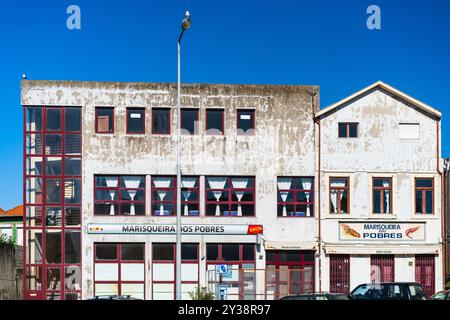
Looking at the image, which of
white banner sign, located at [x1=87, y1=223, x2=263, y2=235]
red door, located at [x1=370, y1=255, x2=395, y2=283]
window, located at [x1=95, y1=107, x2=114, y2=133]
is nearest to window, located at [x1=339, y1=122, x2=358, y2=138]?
red door, located at [x1=370, y1=255, x2=395, y2=283]

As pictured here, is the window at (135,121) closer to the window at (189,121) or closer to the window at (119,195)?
the window at (189,121)

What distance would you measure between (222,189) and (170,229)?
145 inches

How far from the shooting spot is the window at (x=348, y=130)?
129 ft

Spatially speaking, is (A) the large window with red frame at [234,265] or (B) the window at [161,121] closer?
(A) the large window with red frame at [234,265]

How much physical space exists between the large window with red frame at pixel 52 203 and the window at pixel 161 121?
428 cm

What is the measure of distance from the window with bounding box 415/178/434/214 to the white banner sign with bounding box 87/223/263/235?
30.4ft

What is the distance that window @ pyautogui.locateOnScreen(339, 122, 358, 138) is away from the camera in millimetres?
39469

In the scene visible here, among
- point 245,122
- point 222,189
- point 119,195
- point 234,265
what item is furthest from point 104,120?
point 234,265

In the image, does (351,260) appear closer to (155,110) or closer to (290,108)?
(290,108)

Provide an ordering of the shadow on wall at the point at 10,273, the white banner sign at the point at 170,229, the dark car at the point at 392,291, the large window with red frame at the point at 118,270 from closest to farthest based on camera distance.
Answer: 1. the dark car at the point at 392,291
2. the large window with red frame at the point at 118,270
3. the white banner sign at the point at 170,229
4. the shadow on wall at the point at 10,273

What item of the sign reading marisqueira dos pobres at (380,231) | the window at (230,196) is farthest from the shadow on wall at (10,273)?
the sign reading marisqueira dos pobres at (380,231)

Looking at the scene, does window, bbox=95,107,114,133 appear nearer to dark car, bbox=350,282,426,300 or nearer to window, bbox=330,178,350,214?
window, bbox=330,178,350,214
